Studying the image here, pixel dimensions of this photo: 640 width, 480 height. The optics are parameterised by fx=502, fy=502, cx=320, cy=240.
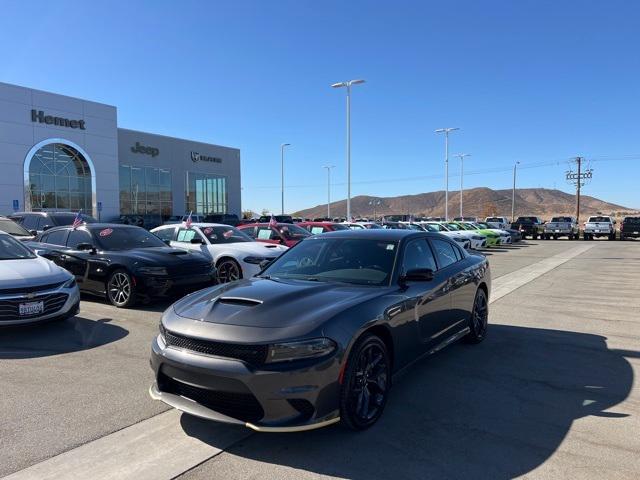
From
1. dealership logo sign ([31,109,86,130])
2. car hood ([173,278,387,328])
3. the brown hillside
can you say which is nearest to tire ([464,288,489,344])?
car hood ([173,278,387,328])

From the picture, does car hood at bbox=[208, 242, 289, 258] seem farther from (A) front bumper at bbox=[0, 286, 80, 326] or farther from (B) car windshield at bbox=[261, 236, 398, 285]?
(B) car windshield at bbox=[261, 236, 398, 285]

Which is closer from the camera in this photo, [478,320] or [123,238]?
[478,320]

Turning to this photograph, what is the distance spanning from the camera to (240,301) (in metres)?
3.96

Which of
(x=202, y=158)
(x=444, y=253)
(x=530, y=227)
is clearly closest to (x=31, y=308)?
(x=444, y=253)

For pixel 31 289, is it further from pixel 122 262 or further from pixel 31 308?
pixel 122 262

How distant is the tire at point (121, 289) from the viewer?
8359 millimetres

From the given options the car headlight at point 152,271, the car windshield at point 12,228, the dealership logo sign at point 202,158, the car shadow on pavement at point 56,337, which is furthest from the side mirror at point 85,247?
the dealership logo sign at point 202,158

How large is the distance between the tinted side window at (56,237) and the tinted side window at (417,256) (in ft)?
23.9

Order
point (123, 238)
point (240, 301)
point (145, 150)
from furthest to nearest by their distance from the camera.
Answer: point (145, 150), point (123, 238), point (240, 301)

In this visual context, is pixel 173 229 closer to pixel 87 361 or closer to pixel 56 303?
pixel 56 303

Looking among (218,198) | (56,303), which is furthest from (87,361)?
(218,198)

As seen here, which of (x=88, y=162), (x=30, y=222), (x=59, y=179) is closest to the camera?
(x=30, y=222)

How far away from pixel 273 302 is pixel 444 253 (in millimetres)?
2787

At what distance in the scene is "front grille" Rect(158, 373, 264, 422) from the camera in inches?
131
